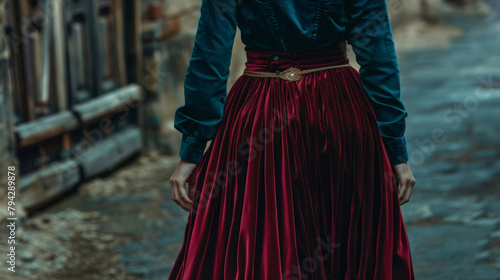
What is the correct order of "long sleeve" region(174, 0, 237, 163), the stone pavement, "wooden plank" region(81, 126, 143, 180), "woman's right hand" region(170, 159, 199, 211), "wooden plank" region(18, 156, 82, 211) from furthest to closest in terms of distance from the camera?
"wooden plank" region(81, 126, 143, 180), "wooden plank" region(18, 156, 82, 211), the stone pavement, "woman's right hand" region(170, 159, 199, 211), "long sleeve" region(174, 0, 237, 163)

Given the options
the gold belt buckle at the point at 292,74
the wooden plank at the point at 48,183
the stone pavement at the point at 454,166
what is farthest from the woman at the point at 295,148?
the wooden plank at the point at 48,183

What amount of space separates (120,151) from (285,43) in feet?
14.3

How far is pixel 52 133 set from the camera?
5.77m

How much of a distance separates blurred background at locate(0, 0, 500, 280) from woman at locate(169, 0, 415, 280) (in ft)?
5.48

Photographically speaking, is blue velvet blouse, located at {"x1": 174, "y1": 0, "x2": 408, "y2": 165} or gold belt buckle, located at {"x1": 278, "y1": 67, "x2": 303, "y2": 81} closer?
blue velvet blouse, located at {"x1": 174, "y1": 0, "x2": 408, "y2": 165}

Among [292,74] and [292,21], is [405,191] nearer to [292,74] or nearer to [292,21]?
[292,74]

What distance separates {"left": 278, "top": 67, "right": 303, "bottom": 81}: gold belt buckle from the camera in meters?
A: 2.63

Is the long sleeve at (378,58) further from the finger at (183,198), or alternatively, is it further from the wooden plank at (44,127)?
the wooden plank at (44,127)

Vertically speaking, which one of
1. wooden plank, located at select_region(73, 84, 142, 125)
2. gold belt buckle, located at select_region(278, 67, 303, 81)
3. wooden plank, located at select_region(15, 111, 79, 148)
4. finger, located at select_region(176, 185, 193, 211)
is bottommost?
wooden plank, located at select_region(73, 84, 142, 125)

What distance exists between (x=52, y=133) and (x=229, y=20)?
138 inches

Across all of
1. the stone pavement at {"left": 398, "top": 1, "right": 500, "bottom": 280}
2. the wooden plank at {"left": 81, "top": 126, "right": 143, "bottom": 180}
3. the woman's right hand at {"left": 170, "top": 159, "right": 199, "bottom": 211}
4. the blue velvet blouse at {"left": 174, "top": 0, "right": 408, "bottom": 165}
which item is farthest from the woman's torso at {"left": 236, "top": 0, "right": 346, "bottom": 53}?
the wooden plank at {"left": 81, "top": 126, "right": 143, "bottom": 180}

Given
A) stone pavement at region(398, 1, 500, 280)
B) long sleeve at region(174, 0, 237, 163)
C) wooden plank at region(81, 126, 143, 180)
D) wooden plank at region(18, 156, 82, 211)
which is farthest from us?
wooden plank at region(81, 126, 143, 180)

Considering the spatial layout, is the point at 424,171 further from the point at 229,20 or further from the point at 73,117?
the point at 229,20

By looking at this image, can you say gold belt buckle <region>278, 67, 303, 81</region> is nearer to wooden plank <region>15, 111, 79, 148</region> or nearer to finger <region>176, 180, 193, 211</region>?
finger <region>176, 180, 193, 211</region>
